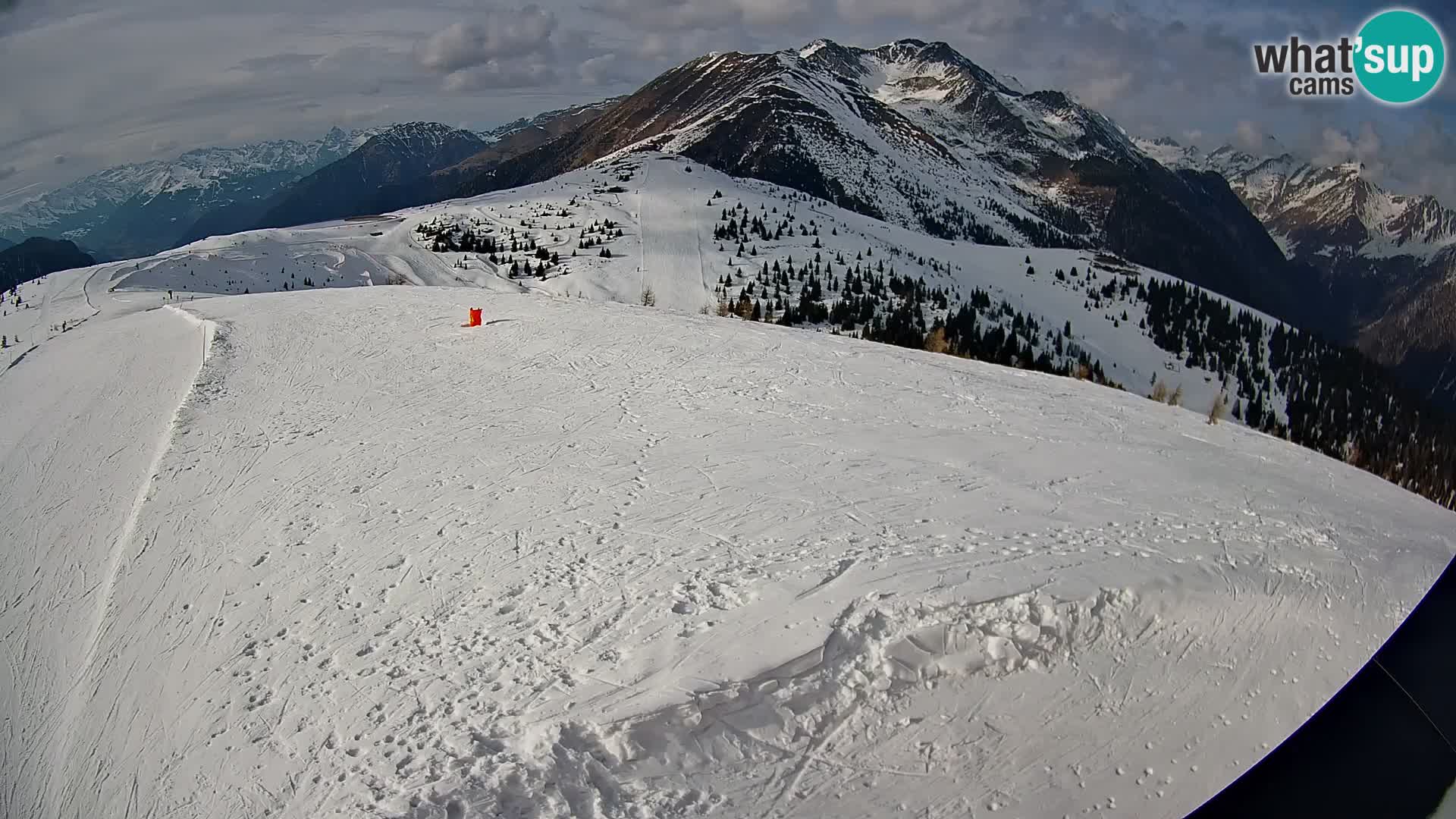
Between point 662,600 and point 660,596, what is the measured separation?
0.07 metres

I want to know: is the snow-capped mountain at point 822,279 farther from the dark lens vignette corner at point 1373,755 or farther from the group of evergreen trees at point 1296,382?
the dark lens vignette corner at point 1373,755

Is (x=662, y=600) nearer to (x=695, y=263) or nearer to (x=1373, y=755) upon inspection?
(x=1373, y=755)

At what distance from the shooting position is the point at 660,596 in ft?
24.9

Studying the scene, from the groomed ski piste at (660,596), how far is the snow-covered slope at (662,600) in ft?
0.13

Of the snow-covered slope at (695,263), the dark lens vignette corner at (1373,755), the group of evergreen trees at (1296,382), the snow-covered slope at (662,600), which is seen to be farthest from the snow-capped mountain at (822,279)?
the dark lens vignette corner at (1373,755)

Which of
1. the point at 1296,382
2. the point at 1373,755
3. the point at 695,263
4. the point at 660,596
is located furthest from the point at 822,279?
the point at 1296,382

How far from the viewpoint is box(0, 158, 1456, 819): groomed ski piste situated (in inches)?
240

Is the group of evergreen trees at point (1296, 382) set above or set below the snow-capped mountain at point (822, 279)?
below

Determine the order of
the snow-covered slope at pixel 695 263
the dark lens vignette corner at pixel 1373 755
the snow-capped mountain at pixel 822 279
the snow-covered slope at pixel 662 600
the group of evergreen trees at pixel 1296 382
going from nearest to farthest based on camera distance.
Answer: the snow-covered slope at pixel 662 600 < the dark lens vignette corner at pixel 1373 755 < the snow-capped mountain at pixel 822 279 < the snow-covered slope at pixel 695 263 < the group of evergreen trees at pixel 1296 382

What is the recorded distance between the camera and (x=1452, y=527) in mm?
11234

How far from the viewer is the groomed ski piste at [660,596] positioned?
6.09 meters

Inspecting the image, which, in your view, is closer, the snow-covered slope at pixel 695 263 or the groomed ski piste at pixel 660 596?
the groomed ski piste at pixel 660 596

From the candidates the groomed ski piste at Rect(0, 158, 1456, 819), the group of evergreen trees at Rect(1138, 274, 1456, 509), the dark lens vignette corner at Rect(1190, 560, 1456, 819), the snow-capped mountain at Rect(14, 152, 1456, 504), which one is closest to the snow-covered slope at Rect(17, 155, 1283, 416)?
the snow-capped mountain at Rect(14, 152, 1456, 504)

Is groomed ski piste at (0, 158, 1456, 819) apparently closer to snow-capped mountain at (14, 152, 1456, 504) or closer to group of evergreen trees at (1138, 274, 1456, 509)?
snow-capped mountain at (14, 152, 1456, 504)
